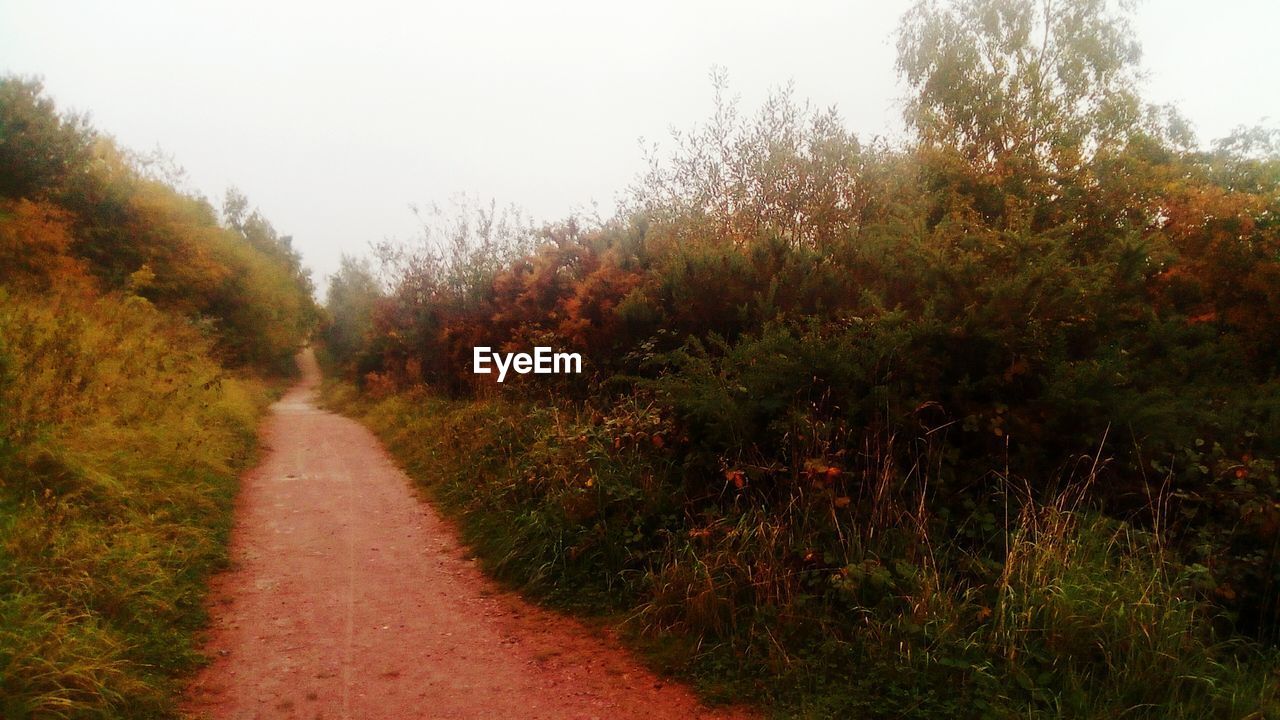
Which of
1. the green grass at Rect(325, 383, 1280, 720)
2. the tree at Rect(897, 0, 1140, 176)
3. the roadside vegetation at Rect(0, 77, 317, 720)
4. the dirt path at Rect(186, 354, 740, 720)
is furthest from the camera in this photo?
the tree at Rect(897, 0, 1140, 176)

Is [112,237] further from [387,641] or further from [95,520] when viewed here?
[387,641]

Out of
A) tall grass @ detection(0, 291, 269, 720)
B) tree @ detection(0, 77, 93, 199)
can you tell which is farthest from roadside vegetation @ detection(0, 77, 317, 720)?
tree @ detection(0, 77, 93, 199)

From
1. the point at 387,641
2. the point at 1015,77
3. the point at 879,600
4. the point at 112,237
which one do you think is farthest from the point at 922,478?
the point at 112,237

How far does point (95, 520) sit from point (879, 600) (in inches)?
237

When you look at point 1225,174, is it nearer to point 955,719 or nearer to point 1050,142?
point 1050,142

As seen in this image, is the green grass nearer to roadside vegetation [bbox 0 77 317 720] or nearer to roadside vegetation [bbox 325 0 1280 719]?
roadside vegetation [bbox 325 0 1280 719]

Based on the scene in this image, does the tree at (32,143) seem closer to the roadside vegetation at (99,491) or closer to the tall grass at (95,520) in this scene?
the roadside vegetation at (99,491)

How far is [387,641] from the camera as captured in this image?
4.90 m

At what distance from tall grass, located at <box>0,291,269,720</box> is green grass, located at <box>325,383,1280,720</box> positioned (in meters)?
2.60

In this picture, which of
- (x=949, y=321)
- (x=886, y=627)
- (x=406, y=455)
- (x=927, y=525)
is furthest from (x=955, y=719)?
(x=406, y=455)

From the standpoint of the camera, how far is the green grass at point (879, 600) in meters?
3.61

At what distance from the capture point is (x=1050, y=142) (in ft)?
55.6

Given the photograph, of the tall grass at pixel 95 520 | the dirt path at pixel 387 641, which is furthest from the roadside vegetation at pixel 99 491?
the dirt path at pixel 387 641

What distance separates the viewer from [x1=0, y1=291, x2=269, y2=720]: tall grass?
3.66 meters
